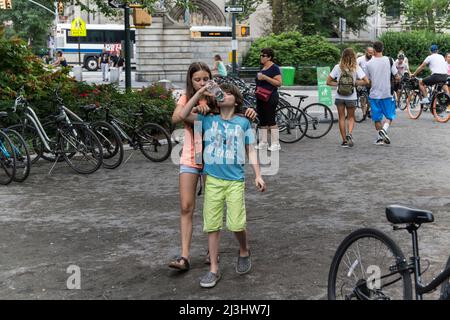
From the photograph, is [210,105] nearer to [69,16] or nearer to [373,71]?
[373,71]

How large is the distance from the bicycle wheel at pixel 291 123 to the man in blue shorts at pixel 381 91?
147 centimetres

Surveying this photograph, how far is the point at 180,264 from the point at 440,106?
44.4 ft

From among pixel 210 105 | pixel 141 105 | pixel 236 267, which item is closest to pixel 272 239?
pixel 236 267

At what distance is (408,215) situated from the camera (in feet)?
12.6

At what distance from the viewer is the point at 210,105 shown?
18.5 ft

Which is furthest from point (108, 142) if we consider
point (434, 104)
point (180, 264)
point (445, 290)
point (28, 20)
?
point (28, 20)

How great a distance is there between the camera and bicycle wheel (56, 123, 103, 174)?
10844 mm

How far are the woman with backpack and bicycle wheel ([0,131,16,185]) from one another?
19.8 ft

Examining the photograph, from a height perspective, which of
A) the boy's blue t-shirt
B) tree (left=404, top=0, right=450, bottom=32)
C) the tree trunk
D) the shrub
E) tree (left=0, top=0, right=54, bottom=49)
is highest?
tree (left=0, top=0, right=54, bottom=49)

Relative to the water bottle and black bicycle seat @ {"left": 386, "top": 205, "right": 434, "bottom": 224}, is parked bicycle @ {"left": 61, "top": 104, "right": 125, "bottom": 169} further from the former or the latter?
black bicycle seat @ {"left": 386, "top": 205, "right": 434, "bottom": 224}

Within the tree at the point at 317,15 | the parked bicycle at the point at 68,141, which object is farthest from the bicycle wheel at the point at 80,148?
the tree at the point at 317,15

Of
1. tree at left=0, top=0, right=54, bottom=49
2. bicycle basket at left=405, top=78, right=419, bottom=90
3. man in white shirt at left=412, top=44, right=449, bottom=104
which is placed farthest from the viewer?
tree at left=0, top=0, right=54, bottom=49

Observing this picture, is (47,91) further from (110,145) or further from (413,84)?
(413,84)

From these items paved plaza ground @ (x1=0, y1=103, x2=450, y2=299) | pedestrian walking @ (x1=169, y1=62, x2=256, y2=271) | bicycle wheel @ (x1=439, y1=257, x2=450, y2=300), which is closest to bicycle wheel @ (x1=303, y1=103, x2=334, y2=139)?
paved plaza ground @ (x1=0, y1=103, x2=450, y2=299)
